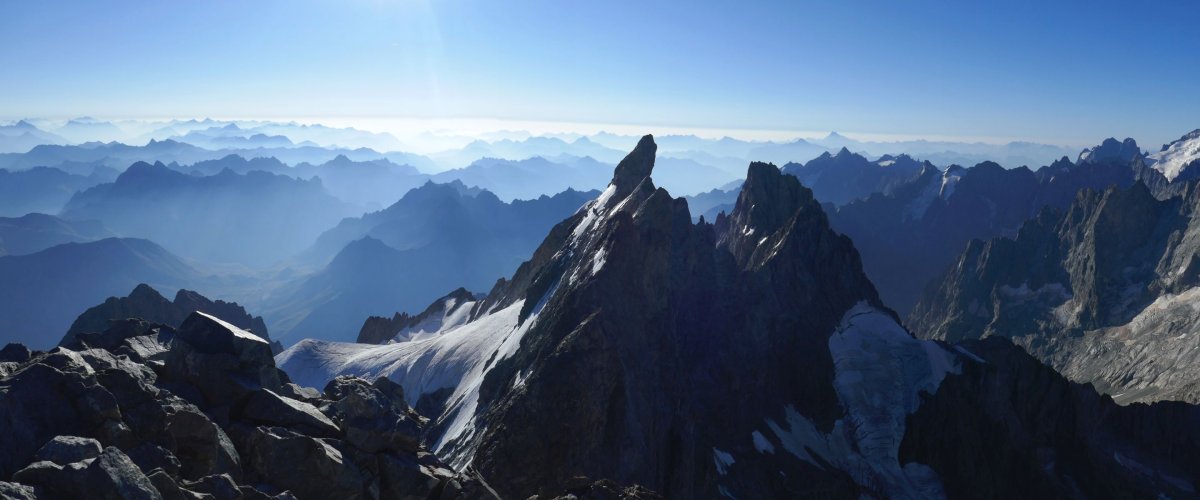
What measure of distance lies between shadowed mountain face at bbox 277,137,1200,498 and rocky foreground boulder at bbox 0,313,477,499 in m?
26.4

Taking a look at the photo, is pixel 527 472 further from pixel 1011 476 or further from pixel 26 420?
pixel 1011 476

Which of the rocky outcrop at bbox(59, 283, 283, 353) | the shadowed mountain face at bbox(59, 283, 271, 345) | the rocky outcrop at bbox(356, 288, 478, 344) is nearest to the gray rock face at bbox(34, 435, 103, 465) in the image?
the rocky outcrop at bbox(356, 288, 478, 344)

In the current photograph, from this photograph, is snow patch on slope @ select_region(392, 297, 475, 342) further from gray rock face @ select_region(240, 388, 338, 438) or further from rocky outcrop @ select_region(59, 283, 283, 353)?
gray rock face @ select_region(240, 388, 338, 438)

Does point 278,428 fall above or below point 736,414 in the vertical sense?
above

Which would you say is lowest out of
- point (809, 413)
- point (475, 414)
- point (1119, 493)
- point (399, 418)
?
point (1119, 493)

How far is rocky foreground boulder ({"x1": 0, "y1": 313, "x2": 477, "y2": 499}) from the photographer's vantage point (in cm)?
1770

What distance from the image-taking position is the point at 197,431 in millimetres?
21312

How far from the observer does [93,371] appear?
21969 mm

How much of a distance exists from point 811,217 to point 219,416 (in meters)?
122

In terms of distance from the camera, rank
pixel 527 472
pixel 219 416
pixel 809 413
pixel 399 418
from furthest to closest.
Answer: pixel 809 413 → pixel 527 472 → pixel 399 418 → pixel 219 416

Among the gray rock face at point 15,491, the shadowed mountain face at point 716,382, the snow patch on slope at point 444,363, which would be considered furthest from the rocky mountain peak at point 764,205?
the gray rock face at point 15,491

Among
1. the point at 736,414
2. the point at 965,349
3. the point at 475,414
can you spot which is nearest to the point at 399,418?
the point at 475,414

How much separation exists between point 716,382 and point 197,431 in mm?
75372

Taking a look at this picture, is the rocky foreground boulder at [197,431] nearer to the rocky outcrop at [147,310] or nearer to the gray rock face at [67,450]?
the gray rock face at [67,450]
